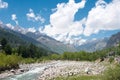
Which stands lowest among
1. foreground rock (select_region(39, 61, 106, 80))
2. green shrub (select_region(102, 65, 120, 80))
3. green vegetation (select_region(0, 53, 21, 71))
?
green shrub (select_region(102, 65, 120, 80))

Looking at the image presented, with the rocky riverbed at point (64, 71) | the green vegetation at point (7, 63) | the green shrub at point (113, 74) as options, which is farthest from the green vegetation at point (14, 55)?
the green shrub at point (113, 74)

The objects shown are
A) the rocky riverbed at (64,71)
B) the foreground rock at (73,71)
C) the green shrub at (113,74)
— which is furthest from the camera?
the rocky riverbed at (64,71)

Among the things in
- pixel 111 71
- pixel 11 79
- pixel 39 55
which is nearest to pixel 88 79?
pixel 111 71

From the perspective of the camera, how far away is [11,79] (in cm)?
6650

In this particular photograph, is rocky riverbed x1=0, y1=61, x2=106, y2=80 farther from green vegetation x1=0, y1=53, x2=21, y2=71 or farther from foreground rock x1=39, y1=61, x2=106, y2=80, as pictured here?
green vegetation x1=0, y1=53, x2=21, y2=71

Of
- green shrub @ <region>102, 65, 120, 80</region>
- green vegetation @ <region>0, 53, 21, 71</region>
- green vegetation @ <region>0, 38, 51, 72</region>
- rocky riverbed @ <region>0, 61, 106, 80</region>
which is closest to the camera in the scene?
green shrub @ <region>102, 65, 120, 80</region>

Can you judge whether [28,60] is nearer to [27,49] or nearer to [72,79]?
[27,49]

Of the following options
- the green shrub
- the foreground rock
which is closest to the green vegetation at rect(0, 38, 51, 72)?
the foreground rock

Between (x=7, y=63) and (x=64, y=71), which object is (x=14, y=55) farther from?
(x=64, y=71)

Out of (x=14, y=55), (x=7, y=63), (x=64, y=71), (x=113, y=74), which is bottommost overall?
(x=113, y=74)

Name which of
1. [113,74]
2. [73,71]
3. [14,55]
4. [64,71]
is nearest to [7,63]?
[14,55]

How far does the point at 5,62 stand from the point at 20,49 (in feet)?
228

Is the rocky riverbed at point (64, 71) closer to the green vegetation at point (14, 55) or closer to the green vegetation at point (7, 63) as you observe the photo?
the green vegetation at point (7, 63)

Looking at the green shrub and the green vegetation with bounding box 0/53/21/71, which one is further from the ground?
the green vegetation with bounding box 0/53/21/71
